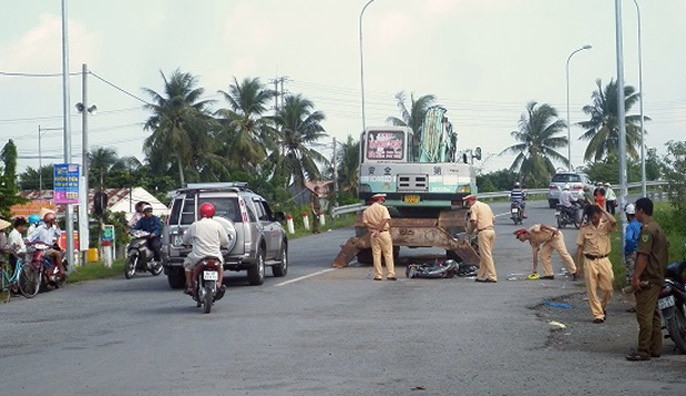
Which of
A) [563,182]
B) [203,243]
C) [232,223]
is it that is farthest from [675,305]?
[563,182]

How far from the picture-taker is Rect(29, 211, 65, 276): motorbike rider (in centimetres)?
2167

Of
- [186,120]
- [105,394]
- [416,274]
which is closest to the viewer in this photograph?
[105,394]

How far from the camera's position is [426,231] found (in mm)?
23594

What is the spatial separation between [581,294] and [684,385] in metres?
9.20

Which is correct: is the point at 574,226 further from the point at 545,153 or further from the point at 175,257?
the point at 545,153

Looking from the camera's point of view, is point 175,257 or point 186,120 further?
point 186,120

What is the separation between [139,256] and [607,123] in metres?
55.1

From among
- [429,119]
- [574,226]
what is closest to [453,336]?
[429,119]

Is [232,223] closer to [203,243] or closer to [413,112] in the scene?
[203,243]

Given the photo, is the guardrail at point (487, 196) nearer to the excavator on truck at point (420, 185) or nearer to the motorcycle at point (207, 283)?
the excavator on truck at point (420, 185)

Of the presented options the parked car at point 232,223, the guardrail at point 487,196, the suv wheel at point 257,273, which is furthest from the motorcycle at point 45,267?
the guardrail at point 487,196

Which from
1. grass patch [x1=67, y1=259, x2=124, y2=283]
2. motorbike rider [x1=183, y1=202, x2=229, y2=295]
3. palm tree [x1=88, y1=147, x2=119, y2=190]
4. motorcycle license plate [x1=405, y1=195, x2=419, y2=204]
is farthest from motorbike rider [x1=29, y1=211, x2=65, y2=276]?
palm tree [x1=88, y1=147, x2=119, y2=190]

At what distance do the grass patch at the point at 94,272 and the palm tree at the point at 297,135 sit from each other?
3844cm

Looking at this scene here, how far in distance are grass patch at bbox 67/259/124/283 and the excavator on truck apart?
18.5ft
